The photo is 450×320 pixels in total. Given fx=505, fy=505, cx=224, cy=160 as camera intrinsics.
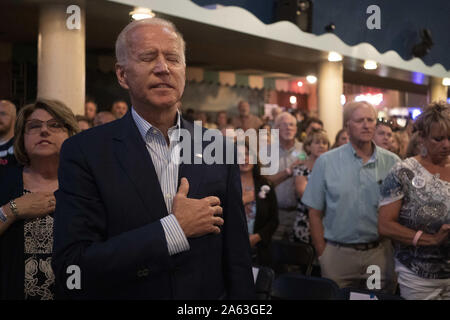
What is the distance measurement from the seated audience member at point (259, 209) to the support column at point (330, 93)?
434 centimetres

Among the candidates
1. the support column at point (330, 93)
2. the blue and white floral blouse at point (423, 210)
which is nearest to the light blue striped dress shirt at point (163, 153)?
the blue and white floral blouse at point (423, 210)

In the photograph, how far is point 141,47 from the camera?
4.45 ft

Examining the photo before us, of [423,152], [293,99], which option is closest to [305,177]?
[423,152]

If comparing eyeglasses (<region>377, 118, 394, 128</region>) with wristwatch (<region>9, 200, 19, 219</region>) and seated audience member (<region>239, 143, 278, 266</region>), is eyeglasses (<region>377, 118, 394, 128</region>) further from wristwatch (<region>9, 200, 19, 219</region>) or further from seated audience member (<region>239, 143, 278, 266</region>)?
wristwatch (<region>9, 200, 19, 219</region>)

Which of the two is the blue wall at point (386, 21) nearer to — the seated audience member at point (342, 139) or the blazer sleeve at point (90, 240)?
the seated audience member at point (342, 139)

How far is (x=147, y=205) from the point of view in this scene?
1.33 metres

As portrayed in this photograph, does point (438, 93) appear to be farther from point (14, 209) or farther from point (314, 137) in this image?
point (14, 209)

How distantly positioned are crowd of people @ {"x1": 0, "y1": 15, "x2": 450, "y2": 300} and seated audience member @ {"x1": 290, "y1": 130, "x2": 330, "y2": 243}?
12mm

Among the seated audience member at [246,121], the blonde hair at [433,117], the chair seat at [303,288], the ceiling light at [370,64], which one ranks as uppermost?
the ceiling light at [370,64]

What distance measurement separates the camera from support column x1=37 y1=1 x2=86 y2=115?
4.51 meters

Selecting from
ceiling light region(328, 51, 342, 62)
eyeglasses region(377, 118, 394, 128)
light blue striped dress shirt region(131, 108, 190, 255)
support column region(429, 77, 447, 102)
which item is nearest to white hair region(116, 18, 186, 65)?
light blue striped dress shirt region(131, 108, 190, 255)

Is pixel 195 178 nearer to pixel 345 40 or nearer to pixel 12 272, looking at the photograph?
pixel 12 272

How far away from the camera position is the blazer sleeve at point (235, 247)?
1462 millimetres
